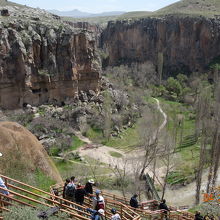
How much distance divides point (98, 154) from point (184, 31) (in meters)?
62.2

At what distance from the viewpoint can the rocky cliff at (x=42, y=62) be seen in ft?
153

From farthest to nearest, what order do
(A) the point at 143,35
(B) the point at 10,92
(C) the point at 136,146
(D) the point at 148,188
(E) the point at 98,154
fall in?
1. (A) the point at 143,35
2. (B) the point at 10,92
3. (C) the point at 136,146
4. (E) the point at 98,154
5. (D) the point at 148,188

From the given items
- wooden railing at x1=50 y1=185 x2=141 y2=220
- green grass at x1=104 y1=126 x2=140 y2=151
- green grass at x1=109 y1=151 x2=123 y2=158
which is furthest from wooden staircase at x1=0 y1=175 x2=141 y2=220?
green grass at x1=104 y1=126 x2=140 y2=151

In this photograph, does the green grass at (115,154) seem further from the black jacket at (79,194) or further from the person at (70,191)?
the black jacket at (79,194)

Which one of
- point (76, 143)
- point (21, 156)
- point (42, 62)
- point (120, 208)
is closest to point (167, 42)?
point (42, 62)

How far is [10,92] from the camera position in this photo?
4672cm

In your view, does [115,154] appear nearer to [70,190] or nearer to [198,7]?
[70,190]

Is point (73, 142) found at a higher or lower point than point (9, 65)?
lower

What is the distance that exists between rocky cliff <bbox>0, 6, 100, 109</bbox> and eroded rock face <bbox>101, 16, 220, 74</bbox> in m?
31.0

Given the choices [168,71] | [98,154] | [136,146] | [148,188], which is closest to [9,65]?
[98,154]

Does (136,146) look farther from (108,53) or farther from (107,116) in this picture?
(108,53)

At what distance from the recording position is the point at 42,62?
168ft

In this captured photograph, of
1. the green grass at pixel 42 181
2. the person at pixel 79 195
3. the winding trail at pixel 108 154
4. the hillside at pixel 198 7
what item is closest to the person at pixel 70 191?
the person at pixel 79 195

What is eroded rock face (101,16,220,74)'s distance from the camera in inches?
3383
